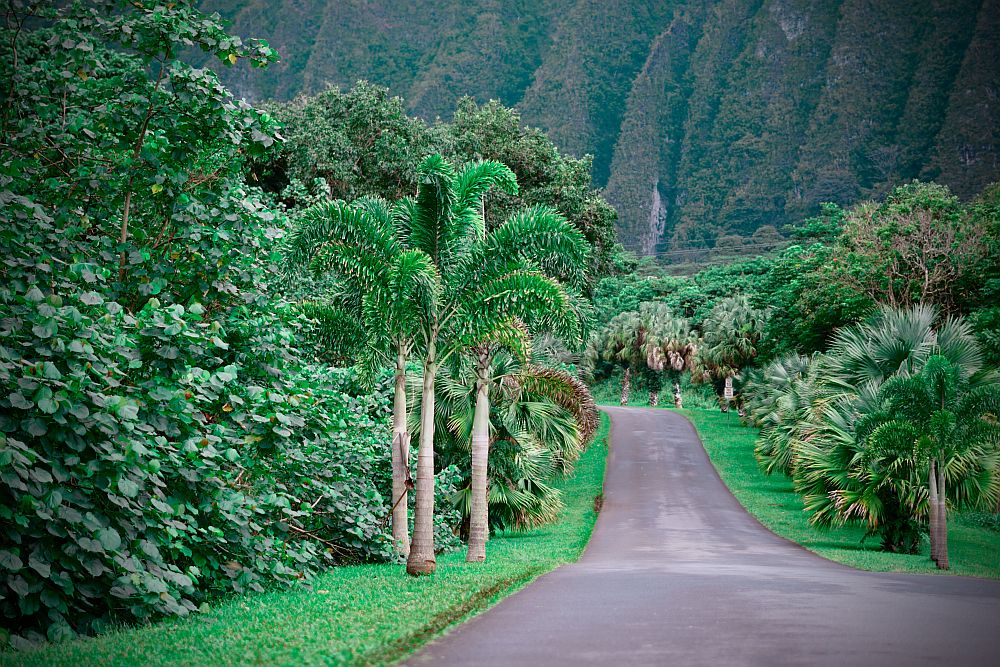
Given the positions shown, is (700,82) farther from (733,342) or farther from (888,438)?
(888,438)

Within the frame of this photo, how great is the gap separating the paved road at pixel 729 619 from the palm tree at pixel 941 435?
98.8 inches

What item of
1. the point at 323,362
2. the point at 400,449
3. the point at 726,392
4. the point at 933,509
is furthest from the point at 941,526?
the point at 726,392

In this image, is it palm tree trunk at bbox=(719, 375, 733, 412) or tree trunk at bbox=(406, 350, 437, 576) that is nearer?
tree trunk at bbox=(406, 350, 437, 576)

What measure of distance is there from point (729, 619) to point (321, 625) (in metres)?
3.73

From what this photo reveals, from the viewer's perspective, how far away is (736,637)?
7.54 m

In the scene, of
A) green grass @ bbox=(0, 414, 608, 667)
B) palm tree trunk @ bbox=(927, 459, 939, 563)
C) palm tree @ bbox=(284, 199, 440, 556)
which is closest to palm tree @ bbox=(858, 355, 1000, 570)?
palm tree trunk @ bbox=(927, 459, 939, 563)

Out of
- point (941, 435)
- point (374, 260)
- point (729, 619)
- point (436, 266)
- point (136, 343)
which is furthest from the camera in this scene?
point (941, 435)

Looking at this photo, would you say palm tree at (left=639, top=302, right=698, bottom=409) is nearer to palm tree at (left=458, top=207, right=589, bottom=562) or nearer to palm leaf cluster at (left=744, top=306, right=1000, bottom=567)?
palm leaf cluster at (left=744, top=306, right=1000, bottom=567)

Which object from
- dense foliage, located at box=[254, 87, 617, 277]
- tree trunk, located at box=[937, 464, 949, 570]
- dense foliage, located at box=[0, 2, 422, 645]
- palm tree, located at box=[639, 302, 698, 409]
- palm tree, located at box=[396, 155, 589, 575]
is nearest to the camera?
dense foliage, located at box=[0, 2, 422, 645]

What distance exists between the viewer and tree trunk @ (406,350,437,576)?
1293 centimetres

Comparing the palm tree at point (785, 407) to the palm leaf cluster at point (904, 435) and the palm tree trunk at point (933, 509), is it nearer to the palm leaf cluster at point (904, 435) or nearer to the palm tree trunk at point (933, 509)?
the palm leaf cluster at point (904, 435)

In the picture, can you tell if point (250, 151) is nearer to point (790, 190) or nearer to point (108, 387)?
point (108, 387)

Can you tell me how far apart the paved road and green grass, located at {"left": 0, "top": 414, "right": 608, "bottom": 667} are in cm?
36

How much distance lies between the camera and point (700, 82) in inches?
6407
